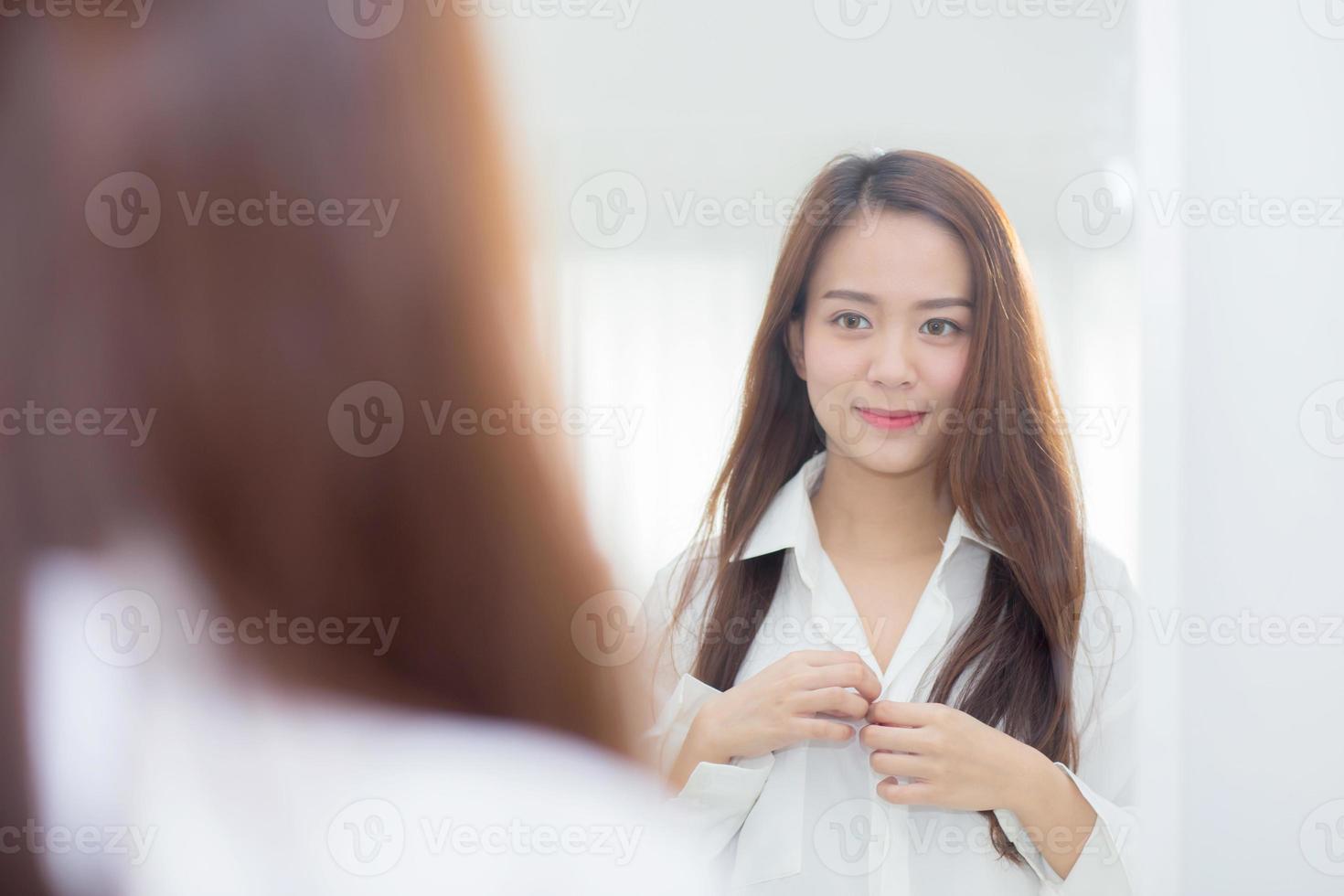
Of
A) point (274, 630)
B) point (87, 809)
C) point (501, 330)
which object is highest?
point (501, 330)

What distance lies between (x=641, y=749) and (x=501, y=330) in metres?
0.32

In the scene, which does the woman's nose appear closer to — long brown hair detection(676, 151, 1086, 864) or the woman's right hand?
long brown hair detection(676, 151, 1086, 864)

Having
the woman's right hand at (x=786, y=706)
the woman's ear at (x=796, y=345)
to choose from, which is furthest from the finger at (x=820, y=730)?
the woman's ear at (x=796, y=345)

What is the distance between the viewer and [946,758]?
60 centimetres

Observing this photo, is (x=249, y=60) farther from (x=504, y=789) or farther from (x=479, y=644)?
(x=504, y=789)

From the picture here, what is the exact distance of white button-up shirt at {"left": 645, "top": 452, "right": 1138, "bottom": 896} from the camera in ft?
2.00

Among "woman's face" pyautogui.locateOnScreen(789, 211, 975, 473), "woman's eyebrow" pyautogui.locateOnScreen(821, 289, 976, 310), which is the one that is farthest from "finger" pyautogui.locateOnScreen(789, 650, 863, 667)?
"woman's eyebrow" pyautogui.locateOnScreen(821, 289, 976, 310)

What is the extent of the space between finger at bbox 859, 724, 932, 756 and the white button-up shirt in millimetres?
18

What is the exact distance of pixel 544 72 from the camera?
66 centimetres

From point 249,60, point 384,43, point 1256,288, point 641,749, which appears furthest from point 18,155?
A: point 1256,288

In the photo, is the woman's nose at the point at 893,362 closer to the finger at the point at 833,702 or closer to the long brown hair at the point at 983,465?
the long brown hair at the point at 983,465

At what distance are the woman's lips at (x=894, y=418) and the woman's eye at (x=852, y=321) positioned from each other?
0.06 metres

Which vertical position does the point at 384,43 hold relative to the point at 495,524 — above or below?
above

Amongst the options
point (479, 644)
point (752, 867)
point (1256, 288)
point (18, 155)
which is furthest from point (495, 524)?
point (1256, 288)
